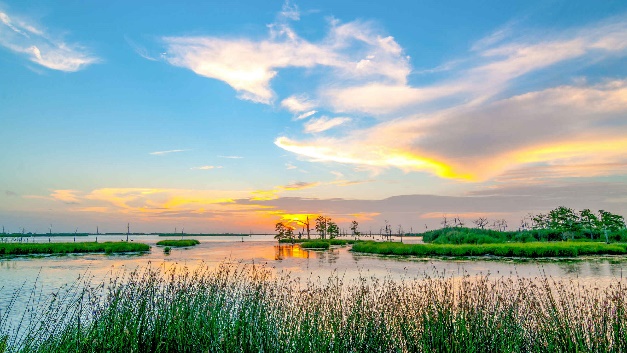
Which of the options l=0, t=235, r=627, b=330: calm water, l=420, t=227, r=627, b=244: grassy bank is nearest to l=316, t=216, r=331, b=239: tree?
l=420, t=227, r=627, b=244: grassy bank

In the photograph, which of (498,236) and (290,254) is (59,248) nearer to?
(290,254)

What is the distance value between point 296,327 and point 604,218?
79.7m

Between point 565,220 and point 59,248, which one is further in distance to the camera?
point 565,220

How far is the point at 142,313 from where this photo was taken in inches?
268

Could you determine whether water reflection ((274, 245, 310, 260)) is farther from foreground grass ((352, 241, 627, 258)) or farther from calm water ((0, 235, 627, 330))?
foreground grass ((352, 241, 627, 258))

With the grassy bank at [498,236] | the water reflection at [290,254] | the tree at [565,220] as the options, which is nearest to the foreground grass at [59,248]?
the water reflection at [290,254]

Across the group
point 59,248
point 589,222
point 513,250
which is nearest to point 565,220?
point 589,222

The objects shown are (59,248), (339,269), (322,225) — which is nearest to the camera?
(339,269)

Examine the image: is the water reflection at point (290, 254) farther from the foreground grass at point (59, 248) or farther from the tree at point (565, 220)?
the tree at point (565, 220)

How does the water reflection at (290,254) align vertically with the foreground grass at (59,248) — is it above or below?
below

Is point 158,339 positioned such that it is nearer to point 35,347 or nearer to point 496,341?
point 35,347

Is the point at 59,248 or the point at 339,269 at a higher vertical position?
the point at 59,248

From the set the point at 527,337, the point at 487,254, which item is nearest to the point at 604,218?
the point at 487,254

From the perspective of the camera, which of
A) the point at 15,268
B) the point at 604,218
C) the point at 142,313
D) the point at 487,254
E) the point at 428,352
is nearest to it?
the point at 428,352
